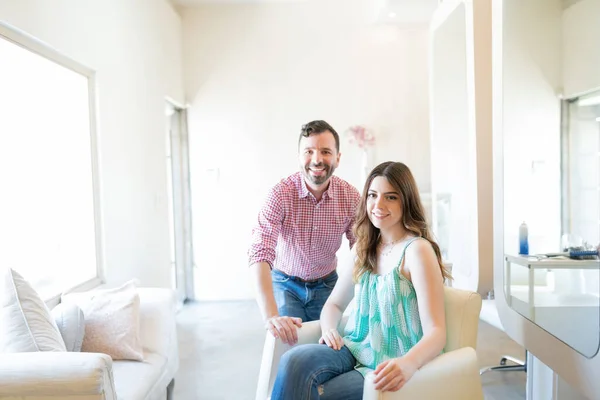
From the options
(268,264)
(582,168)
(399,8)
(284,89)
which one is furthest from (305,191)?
(284,89)

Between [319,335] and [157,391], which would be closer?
[319,335]

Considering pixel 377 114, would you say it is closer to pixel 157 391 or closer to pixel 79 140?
pixel 79 140

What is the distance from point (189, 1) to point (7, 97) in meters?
2.89

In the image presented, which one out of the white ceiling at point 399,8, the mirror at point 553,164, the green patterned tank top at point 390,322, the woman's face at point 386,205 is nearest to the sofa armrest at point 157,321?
the green patterned tank top at point 390,322

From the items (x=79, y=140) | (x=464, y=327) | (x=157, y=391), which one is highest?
(x=79, y=140)

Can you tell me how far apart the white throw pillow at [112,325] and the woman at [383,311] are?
926 millimetres

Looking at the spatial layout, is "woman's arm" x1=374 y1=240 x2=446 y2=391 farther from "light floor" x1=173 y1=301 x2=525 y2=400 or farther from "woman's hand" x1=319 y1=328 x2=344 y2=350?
"light floor" x1=173 y1=301 x2=525 y2=400

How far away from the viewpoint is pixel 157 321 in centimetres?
246

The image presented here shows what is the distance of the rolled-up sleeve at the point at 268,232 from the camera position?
2.00 m

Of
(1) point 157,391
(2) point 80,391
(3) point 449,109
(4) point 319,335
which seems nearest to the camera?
(2) point 80,391

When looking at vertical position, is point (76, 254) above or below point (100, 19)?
below

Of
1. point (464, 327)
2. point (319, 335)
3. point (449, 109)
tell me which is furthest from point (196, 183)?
point (464, 327)

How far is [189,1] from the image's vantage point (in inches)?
192

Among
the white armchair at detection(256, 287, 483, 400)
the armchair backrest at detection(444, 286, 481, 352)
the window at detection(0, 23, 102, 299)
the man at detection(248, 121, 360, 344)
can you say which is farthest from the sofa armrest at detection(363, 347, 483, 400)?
the window at detection(0, 23, 102, 299)
